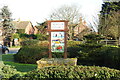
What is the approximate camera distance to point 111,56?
1114 centimetres

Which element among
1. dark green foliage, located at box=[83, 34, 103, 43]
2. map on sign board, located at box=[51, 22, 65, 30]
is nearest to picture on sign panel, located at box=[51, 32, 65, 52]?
map on sign board, located at box=[51, 22, 65, 30]

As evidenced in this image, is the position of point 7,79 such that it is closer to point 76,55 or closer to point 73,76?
point 73,76

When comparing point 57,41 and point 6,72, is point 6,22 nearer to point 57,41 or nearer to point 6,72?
point 57,41

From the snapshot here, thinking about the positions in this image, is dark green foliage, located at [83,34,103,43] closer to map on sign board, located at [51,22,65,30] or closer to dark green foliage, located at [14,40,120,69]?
dark green foliage, located at [14,40,120,69]

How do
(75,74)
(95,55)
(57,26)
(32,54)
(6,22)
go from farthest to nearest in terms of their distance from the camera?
(6,22) → (32,54) → (95,55) → (57,26) → (75,74)

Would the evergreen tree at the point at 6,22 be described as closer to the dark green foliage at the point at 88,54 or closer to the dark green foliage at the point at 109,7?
the dark green foliage at the point at 109,7

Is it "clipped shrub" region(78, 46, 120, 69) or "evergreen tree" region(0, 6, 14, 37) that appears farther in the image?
"evergreen tree" region(0, 6, 14, 37)

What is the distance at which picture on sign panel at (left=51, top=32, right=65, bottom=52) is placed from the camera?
9.11 metres

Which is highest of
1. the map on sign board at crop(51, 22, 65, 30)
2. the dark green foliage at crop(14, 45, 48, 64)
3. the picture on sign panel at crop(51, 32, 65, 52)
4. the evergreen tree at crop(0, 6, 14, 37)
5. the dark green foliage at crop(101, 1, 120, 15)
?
the dark green foliage at crop(101, 1, 120, 15)

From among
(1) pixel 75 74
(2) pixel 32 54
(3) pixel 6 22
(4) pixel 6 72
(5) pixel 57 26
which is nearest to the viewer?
(1) pixel 75 74

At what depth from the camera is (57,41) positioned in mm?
9188

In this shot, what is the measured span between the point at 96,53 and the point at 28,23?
4058cm

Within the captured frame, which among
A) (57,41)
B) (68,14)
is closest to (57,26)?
(57,41)

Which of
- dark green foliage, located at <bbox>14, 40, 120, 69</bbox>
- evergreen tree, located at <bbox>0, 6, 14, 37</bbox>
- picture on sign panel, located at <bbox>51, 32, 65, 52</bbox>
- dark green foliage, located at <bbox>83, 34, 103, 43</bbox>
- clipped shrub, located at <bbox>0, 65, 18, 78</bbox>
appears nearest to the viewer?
clipped shrub, located at <bbox>0, 65, 18, 78</bbox>
